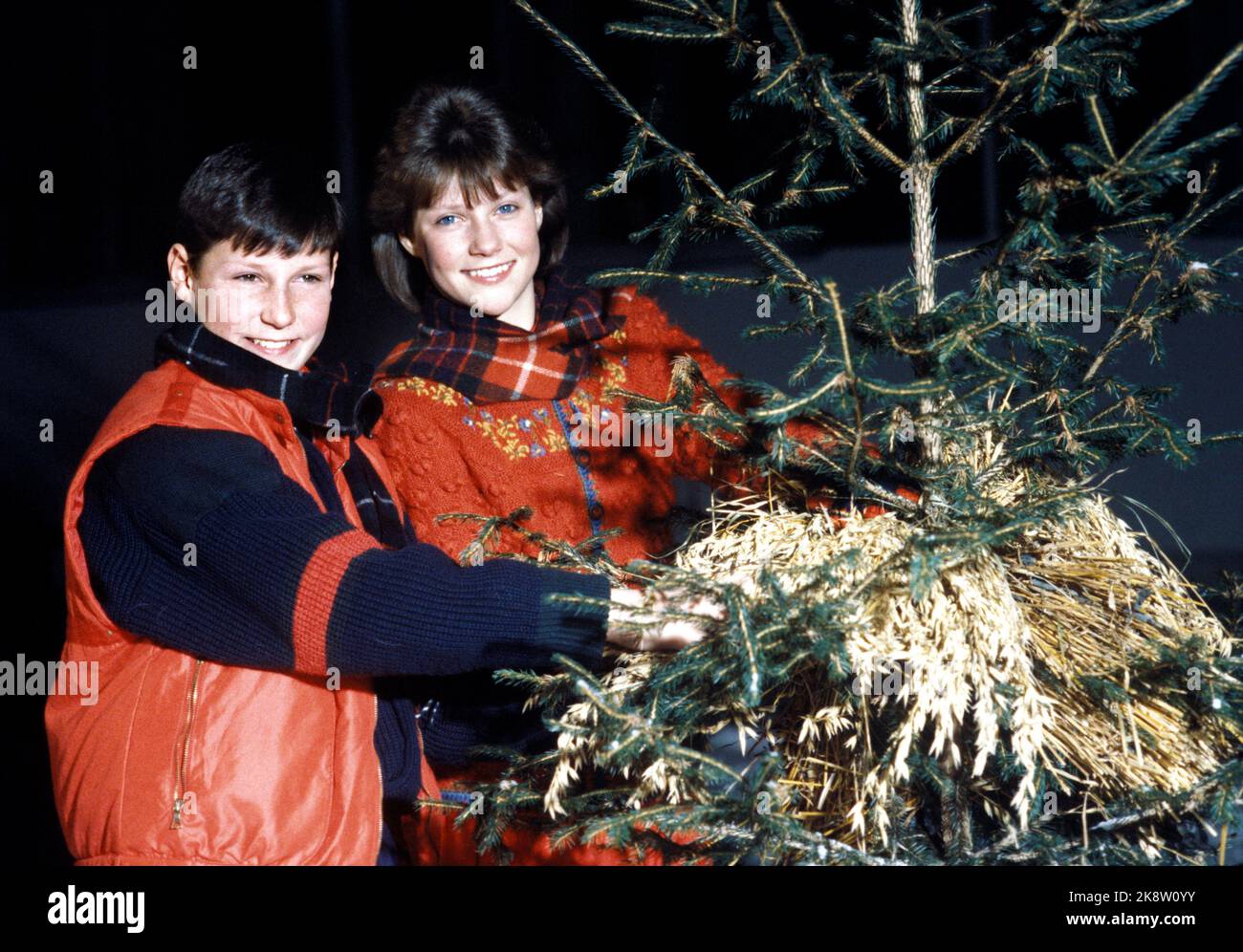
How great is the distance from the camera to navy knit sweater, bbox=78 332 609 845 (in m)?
1.63

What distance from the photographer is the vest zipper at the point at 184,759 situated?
164cm

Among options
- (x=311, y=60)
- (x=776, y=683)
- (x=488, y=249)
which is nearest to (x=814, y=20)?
(x=311, y=60)

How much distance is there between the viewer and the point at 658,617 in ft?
5.27

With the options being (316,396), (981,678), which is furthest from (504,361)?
(981,678)

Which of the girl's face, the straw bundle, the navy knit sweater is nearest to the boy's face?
the navy knit sweater

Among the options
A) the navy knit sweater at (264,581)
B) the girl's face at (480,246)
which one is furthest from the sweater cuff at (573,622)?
the girl's face at (480,246)

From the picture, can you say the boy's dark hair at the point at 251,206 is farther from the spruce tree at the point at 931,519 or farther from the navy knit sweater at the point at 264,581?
the spruce tree at the point at 931,519

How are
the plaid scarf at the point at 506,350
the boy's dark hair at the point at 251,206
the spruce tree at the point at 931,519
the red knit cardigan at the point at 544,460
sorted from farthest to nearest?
the plaid scarf at the point at 506,350 → the red knit cardigan at the point at 544,460 → the boy's dark hair at the point at 251,206 → the spruce tree at the point at 931,519

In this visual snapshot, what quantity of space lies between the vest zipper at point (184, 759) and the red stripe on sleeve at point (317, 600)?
162mm
